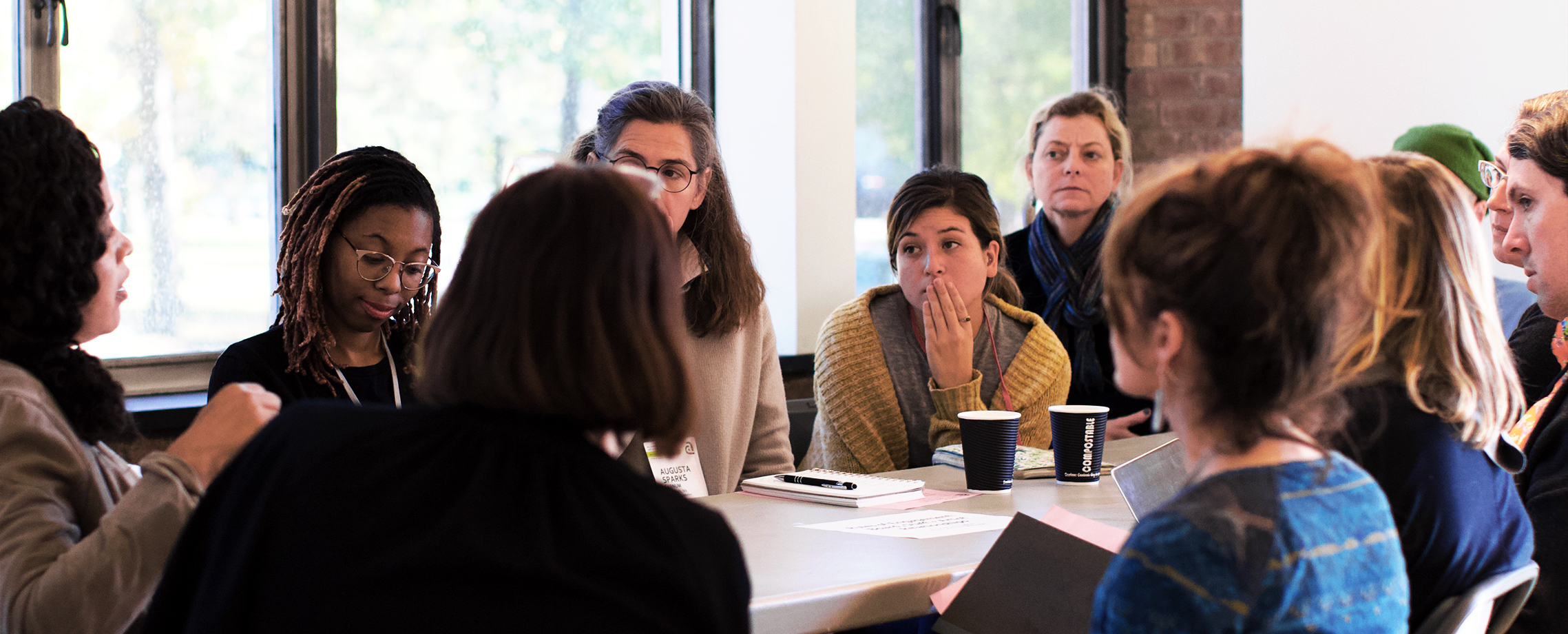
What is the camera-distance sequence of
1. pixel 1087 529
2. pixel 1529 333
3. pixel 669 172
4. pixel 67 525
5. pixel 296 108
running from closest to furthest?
pixel 67 525, pixel 1087 529, pixel 1529 333, pixel 669 172, pixel 296 108

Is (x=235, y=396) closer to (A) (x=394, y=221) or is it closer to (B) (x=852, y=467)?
(A) (x=394, y=221)

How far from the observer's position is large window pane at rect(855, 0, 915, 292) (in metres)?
3.76

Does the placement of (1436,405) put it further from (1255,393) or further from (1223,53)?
(1223,53)

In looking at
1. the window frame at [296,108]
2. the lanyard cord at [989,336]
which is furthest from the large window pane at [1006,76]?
the window frame at [296,108]

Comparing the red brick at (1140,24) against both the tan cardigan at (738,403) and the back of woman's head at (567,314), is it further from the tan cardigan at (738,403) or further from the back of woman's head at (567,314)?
the back of woman's head at (567,314)

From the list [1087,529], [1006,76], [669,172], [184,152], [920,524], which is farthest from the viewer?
[1006,76]

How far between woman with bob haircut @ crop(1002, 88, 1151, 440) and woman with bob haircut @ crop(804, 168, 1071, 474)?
54 cm

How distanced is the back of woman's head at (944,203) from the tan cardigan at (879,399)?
21 cm

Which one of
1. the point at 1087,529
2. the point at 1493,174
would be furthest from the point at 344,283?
the point at 1493,174

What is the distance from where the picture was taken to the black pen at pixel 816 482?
5.62ft

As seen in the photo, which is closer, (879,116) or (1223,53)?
(879,116)

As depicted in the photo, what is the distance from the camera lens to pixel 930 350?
226 cm

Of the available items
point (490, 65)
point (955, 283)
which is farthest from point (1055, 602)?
point (490, 65)

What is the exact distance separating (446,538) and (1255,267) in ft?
1.89
